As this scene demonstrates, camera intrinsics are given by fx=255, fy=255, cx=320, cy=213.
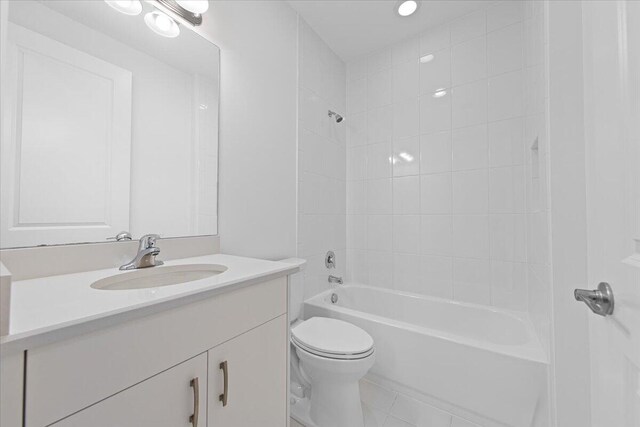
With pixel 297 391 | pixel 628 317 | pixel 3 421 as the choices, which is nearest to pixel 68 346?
pixel 3 421

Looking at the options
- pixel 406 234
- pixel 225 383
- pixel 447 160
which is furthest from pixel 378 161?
pixel 225 383

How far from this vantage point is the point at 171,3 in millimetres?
1116

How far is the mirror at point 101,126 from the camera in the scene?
77cm

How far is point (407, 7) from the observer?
1765 mm

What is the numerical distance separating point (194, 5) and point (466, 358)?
2106 millimetres

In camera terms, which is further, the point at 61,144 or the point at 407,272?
the point at 407,272

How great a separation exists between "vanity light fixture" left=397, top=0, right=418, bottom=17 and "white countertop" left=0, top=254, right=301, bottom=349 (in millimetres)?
1989

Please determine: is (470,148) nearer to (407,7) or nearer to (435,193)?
(435,193)

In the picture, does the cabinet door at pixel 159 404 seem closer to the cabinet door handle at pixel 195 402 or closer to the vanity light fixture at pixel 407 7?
the cabinet door handle at pixel 195 402

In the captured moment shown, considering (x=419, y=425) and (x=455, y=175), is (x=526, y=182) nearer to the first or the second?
(x=455, y=175)

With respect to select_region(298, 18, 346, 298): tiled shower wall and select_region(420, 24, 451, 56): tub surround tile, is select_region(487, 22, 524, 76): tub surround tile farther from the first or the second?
select_region(298, 18, 346, 298): tiled shower wall

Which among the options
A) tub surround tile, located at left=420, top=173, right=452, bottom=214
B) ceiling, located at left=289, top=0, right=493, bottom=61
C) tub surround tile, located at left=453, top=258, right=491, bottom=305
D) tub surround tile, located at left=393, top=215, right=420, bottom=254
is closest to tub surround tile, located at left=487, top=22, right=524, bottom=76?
ceiling, located at left=289, top=0, right=493, bottom=61

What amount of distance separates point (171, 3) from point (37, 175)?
89 cm

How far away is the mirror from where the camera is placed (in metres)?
0.77
